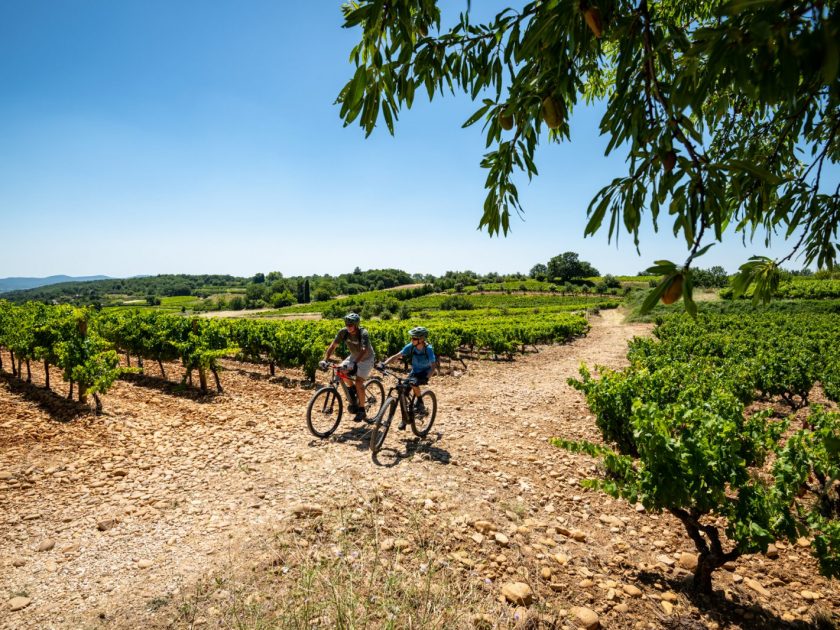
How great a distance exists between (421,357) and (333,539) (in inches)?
132

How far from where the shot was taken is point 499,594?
316cm

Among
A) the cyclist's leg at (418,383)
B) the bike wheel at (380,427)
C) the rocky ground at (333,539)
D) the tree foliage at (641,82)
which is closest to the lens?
the tree foliage at (641,82)

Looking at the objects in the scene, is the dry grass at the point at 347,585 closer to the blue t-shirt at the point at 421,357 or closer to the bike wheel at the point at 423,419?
the bike wheel at the point at 423,419

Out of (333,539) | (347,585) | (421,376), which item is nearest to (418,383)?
(421,376)

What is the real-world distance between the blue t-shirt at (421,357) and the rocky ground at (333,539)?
54.3 inches

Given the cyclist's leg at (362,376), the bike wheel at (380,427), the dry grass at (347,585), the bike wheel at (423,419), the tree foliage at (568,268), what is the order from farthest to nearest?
the tree foliage at (568,268) → the cyclist's leg at (362,376) → the bike wheel at (423,419) → the bike wheel at (380,427) → the dry grass at (347,585)

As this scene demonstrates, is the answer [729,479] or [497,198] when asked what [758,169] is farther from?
[729,479]

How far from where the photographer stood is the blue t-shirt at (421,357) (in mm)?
6551

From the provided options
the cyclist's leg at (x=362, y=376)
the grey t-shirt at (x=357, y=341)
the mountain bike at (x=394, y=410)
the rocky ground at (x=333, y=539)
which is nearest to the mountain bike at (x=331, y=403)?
the cyclist's leg at (x=362, y=376)

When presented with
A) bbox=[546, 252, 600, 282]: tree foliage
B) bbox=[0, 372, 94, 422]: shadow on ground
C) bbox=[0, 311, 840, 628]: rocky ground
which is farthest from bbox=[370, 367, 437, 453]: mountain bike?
bbox=[546, 252, 600, 282]: tree foliage

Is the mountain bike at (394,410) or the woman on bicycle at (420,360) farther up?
the woman on bicycle at (420,360)

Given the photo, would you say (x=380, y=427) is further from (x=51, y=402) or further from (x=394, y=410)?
(x=51, y=402)

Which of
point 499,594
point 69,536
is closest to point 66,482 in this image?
point 69,536

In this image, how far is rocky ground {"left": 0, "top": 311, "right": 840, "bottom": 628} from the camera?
3020 millimetres
